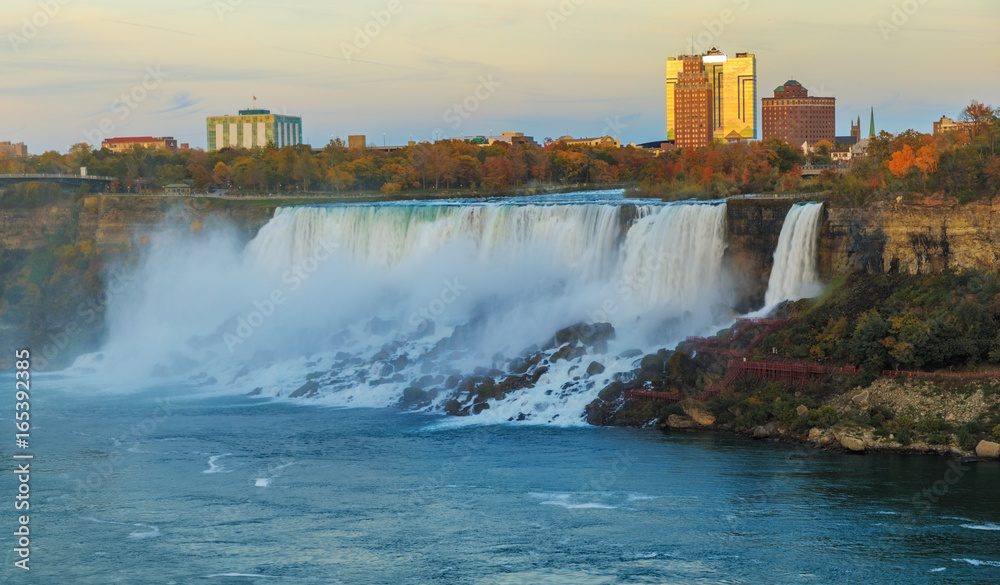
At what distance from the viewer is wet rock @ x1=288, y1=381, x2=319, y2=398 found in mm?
50344

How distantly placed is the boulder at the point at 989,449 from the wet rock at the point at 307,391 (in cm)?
2619

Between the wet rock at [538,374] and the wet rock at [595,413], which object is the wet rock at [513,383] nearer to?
the wet rock at [538,374]

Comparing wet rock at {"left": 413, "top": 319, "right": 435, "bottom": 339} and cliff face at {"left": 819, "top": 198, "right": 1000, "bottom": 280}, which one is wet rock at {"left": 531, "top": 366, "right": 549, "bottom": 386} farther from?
cliff face at {"left": 819, "top": 198, "right": 1000, "bottom": 280}

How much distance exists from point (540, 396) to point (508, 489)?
11.4 metres

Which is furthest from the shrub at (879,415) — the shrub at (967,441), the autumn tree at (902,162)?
the autumn tree at (902,162)

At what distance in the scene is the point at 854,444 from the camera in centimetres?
3694

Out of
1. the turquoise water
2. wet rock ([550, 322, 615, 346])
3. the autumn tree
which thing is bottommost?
the turquoise water

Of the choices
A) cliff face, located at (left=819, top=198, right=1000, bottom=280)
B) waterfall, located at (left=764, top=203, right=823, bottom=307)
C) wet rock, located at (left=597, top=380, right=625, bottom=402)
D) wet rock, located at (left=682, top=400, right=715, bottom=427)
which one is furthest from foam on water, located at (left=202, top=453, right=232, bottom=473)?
cliff face, located at (left=819, top=198, right=1000, bottom=280)

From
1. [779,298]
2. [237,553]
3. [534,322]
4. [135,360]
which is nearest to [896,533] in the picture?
[237,553]

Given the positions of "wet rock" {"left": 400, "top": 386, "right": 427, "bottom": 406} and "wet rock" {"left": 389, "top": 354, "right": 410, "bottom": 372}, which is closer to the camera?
"wet rock" {"left": 400, "top": 386, "right": 427, "bottom": 406}

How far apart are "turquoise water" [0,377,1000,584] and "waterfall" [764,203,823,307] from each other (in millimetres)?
10840

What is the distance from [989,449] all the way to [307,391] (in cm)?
2694

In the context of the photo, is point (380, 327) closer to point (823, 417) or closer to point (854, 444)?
point (823, 417)

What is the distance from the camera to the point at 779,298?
48.2m
